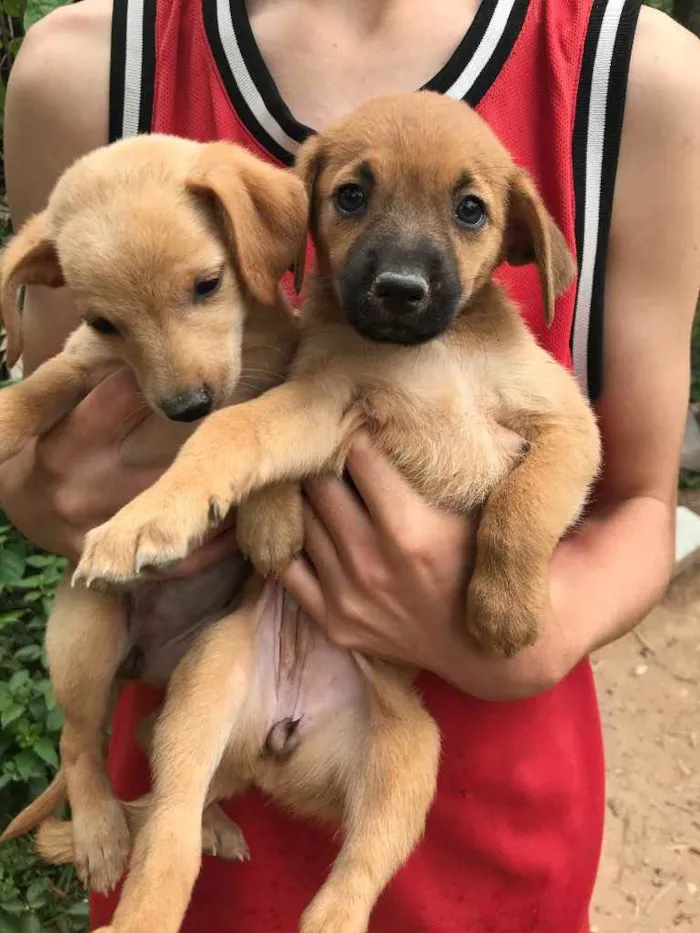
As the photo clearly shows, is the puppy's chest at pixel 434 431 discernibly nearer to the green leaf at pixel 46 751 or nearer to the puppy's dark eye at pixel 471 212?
the puppy's dark eye at pixel 471 212

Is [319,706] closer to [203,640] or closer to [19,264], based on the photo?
[203,640]

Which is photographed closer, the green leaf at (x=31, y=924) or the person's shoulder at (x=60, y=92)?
the person's shoulder at (x=60, y=92)

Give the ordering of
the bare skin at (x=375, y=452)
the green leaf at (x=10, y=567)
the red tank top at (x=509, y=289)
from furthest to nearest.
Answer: the green leaf at (x=10, y=567) → the red tank top at (x=509, y=289) → the bare skin at (x=375, y=452)

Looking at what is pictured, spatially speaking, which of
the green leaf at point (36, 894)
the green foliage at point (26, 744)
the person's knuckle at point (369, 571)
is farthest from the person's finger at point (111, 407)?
the green leaf at point (36, 894)

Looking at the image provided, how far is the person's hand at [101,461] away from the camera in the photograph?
5.38 ft

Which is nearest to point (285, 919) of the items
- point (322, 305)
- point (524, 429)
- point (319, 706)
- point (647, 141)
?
point (319, 706)

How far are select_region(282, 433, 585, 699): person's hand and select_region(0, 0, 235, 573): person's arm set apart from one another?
7.8 inches

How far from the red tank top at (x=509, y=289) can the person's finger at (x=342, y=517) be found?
35 cm

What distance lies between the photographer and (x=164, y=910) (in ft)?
4.65

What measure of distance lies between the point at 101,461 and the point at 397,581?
58 cm

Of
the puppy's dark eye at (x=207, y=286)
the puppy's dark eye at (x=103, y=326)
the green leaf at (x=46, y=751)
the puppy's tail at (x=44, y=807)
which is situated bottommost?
the green leaf at (x=46, y=751)

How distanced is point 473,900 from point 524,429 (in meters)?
0.94

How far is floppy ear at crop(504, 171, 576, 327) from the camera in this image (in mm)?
1607

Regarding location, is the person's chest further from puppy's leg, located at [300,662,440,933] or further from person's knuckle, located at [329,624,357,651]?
puppy's leg, located at [300,662,440,933]
